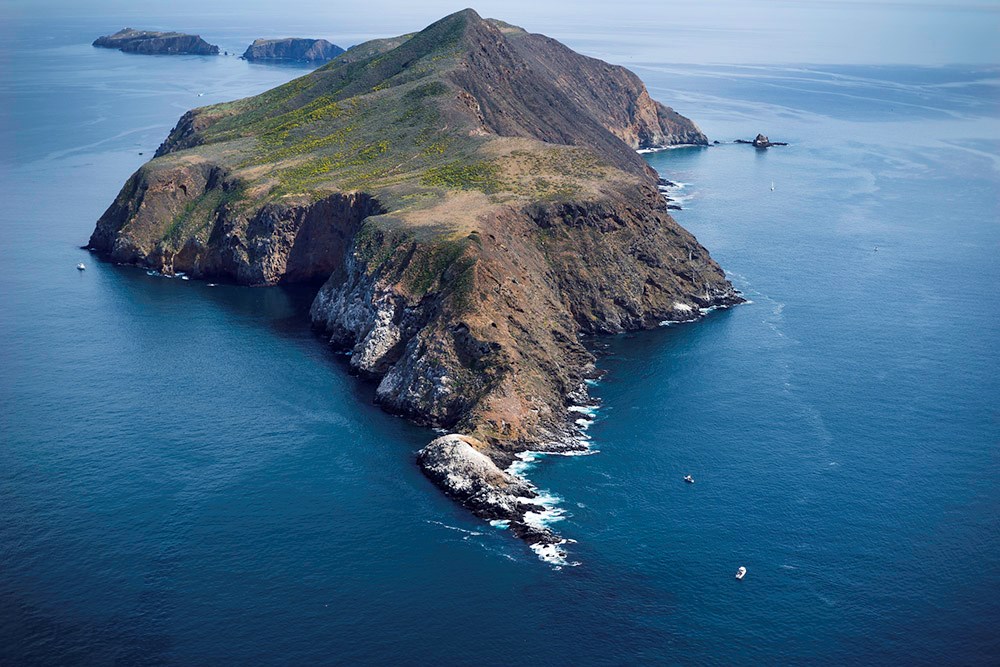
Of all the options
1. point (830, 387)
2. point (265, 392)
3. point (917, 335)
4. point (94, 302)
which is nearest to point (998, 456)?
point (830, 387)

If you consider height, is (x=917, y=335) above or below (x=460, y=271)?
below

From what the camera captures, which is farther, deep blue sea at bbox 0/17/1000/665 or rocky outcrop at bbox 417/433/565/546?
rocky outcrop at bbox 417/433/565/546

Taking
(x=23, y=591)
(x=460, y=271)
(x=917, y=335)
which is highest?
(x=460, y=271)

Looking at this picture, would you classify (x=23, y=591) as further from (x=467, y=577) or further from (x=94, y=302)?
(x=94, y=302)

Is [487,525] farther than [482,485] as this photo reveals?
No

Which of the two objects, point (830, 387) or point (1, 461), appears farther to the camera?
point (830, 387)

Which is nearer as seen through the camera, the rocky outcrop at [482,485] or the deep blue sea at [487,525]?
the deep blue sea at [487,525]

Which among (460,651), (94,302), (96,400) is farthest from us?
(94,302)

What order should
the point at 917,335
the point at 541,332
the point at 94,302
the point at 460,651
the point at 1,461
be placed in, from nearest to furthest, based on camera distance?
the point at 460,651, the point at 1,461, the point at 541,332, the point at 917,335, the point at 94,302

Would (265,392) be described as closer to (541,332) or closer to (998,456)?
(541,332)

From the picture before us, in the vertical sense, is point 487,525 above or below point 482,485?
below
